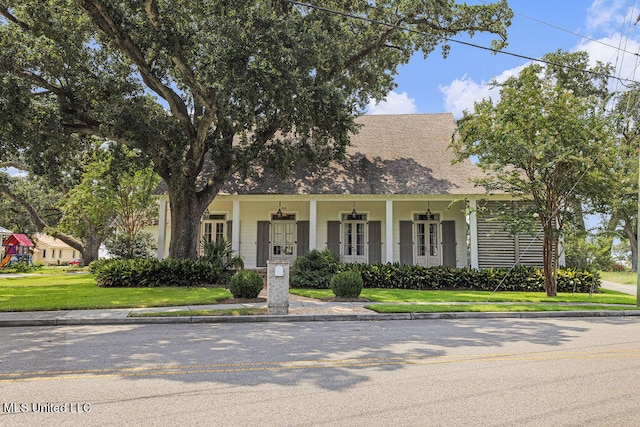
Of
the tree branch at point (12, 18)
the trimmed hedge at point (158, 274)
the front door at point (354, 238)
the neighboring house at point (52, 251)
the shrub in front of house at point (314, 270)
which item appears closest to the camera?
the tree branch at point (12, 18)

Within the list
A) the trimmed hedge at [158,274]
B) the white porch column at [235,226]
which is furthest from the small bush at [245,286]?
the white porch column at [235,226]

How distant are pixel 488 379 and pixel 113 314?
848 cm

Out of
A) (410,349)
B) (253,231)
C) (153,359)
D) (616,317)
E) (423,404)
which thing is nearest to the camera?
(423,404)

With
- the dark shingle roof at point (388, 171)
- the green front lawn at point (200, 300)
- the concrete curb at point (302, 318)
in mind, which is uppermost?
the dark shingle roof at point (388, 171)

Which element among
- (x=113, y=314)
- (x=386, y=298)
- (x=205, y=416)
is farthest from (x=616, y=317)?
(x=113, y=314)

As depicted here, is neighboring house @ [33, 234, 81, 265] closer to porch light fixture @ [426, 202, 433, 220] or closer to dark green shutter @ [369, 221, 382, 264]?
dark green shutter @ [369, 221, 382, 264]

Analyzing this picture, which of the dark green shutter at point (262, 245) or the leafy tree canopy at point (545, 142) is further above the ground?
the leafy tree canopy at point (545, 142)

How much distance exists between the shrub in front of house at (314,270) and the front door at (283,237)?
3967 millimetres

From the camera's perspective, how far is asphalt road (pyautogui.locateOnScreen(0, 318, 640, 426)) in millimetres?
4051

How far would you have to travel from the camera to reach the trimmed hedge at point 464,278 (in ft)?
57.7

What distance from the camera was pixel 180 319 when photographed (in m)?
10.0

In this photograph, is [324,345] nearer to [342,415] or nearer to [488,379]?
[488,379]

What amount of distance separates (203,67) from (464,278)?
12.6 m

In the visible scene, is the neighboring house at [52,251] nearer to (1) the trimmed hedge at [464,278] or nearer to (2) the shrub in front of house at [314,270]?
(2) the shrub in front of house at [314,270]
